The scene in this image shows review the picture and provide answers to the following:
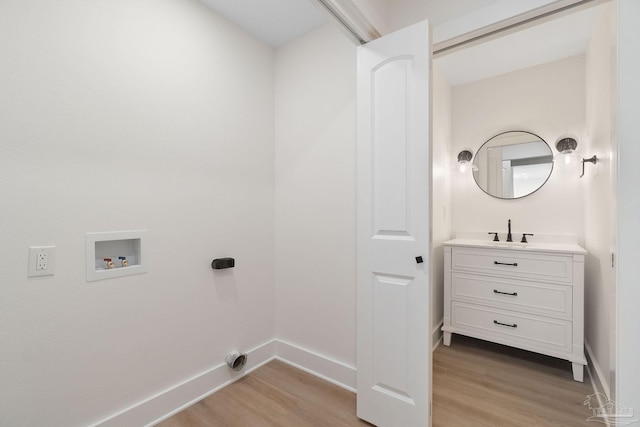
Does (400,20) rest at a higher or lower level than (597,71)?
higher

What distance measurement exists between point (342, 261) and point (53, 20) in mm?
2051

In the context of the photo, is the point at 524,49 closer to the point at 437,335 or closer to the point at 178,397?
the point at 437,335

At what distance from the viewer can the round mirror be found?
8.84 ft

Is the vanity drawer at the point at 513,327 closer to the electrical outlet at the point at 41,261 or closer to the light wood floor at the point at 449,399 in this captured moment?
the light wood floor at the point at 449,399

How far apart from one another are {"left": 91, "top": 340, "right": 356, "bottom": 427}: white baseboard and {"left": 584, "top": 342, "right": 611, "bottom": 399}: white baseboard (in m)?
1.53

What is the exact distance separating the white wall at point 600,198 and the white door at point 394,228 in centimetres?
88

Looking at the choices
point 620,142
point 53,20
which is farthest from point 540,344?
point 53,20

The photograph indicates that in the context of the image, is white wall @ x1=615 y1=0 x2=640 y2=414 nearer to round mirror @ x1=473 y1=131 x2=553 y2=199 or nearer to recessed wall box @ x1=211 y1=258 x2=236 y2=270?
round mirror @ x1=473 y1=131 x2=553 y2=199

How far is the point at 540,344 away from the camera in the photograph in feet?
7.23

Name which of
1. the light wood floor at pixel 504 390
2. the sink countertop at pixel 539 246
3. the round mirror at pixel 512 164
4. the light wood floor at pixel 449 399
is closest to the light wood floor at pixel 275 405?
the light wood floor at pixel 449 399

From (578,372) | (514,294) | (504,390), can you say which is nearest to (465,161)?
(514,294)

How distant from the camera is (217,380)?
77.3 inches

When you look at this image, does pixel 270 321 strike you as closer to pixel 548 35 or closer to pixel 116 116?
pixel 116 116

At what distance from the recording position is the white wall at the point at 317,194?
2021 millimetres
